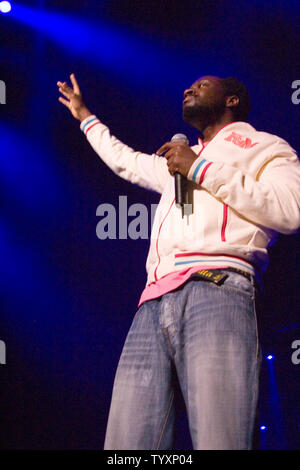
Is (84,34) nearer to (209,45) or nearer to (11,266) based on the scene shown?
(209,45)

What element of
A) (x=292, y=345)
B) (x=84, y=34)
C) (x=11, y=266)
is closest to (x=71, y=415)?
(x=11, y=266)

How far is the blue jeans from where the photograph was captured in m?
1.35

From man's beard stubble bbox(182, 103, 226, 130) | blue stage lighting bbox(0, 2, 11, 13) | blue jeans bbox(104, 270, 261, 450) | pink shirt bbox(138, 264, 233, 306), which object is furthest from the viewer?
blue stage lighting bbox(0, 2, 11, 13)

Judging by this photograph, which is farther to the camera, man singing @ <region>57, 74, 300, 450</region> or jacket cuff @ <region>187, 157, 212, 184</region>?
jacket cuff @ <region>187, 157, 212, 184</region>

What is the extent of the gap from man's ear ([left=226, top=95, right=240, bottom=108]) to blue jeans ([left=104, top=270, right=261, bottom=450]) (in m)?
0.94

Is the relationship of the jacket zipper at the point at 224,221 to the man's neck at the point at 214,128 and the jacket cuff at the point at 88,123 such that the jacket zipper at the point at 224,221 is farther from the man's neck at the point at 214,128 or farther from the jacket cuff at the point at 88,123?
the jacket cuff at the point at 88,123

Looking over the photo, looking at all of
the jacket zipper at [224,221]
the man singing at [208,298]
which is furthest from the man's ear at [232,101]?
the jacket zipper at [224,221]

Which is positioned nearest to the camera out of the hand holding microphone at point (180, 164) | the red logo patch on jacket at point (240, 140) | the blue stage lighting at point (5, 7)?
the hand holding microphone at point (180, 164)

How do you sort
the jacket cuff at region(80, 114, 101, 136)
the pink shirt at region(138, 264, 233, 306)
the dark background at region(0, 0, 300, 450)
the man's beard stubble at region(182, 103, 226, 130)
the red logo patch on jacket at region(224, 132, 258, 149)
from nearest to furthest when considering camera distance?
the pink shirt at region(138, 264, 233, 306) → the red logo patch on jacket at region(224, 132, 258, 149) → the man's beard stubble at region(182, 103, 226, 130) → the jacket cuff at region(80, 114, 101, 136) → the dark background at region(0, 0, 300, 450)

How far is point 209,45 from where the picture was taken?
320 cm

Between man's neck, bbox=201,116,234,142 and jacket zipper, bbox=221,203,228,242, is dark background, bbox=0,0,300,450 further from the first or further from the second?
jacket zipper, bbox=221,203,228,242

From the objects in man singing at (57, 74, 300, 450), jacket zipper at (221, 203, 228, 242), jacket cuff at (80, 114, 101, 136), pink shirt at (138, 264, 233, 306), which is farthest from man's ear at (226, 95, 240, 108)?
pink shirt at (138, 264, 233, 306)

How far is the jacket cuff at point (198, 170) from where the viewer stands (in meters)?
1.66
